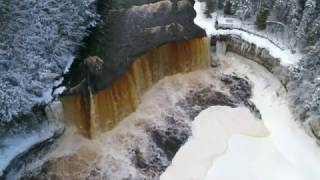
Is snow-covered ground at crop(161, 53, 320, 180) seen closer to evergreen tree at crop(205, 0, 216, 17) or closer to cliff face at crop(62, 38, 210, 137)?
cliff face at crop(62, 38, 210, 137)

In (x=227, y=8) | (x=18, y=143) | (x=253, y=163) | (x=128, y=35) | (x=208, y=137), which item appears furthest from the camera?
(x=227, y=8)

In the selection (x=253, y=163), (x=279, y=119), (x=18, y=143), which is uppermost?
(x=18, y=143)

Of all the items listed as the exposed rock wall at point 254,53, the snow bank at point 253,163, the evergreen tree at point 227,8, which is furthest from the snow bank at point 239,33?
the snow bank at point 253,163

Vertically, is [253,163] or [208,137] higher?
[208,137]

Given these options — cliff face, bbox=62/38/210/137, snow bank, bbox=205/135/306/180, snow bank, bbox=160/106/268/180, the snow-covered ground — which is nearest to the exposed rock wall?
the snow-covered ground

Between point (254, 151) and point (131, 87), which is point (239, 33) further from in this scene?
point (254, 151)

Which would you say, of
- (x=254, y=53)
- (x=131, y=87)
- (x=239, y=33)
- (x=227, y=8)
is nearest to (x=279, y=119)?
(x=254, y=53)

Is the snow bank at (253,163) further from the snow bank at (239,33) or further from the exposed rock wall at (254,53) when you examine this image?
the snow bank at (239,33)
